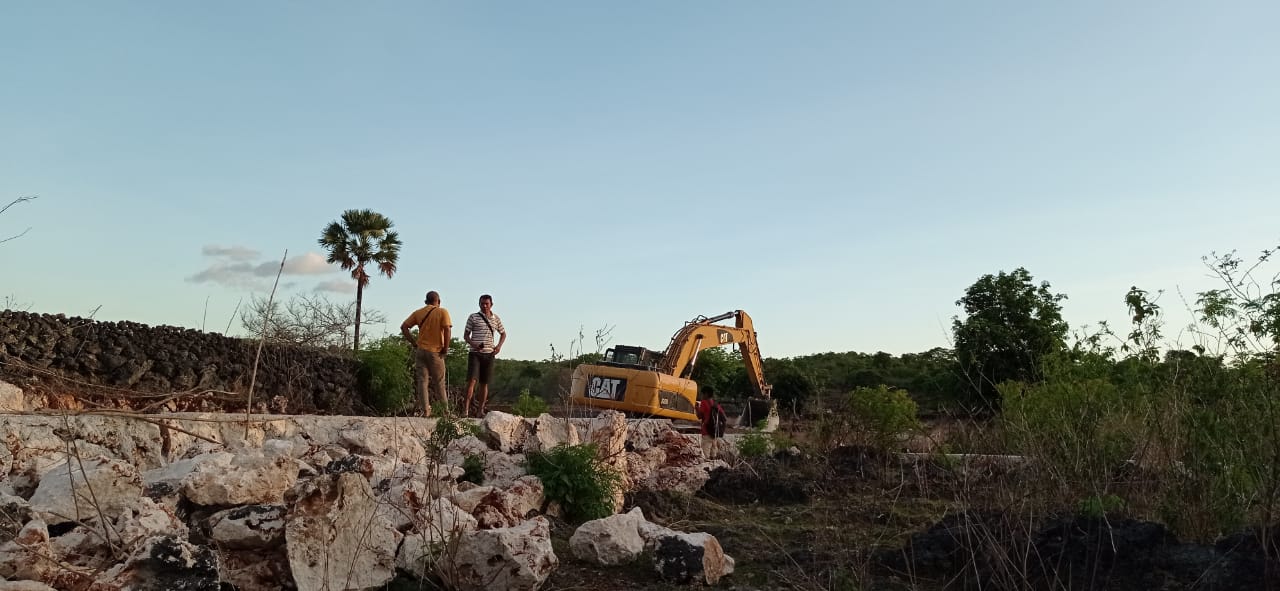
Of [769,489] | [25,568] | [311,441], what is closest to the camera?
[25,568]

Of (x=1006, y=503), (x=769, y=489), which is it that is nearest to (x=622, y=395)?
(x=769, y=489)

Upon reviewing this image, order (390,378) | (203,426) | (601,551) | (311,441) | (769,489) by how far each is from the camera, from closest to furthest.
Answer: (601,551)
(203,426)
(311,441)
(769,489)
(390,378)

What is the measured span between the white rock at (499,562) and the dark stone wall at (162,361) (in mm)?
Result: 4032

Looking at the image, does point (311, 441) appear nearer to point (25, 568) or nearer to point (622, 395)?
point (25, 568)

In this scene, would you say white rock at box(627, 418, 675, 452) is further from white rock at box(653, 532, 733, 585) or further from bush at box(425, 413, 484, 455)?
white rock at box(653, 532, 733, 585)

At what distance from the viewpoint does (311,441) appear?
8.45 m

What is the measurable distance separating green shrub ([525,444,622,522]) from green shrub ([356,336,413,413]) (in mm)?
8508

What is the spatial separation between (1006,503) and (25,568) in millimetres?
4962

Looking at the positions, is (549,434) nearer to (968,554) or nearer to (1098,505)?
(968,554)

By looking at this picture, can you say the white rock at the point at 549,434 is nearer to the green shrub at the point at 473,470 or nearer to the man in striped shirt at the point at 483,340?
the green shrub at the point at 473,470

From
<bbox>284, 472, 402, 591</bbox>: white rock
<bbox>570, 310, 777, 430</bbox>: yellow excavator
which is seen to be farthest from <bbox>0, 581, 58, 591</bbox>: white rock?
<bbox>570, 310, 777, 430</bbox>: yellow excavator

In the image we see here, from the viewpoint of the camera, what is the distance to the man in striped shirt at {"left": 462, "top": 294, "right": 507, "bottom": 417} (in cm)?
1263

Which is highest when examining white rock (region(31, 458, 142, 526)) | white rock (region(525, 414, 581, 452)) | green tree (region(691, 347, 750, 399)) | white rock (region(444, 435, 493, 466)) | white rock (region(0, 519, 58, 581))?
green tree (region(691, 347, 750, 399))

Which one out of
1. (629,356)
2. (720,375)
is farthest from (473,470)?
(720,375)
